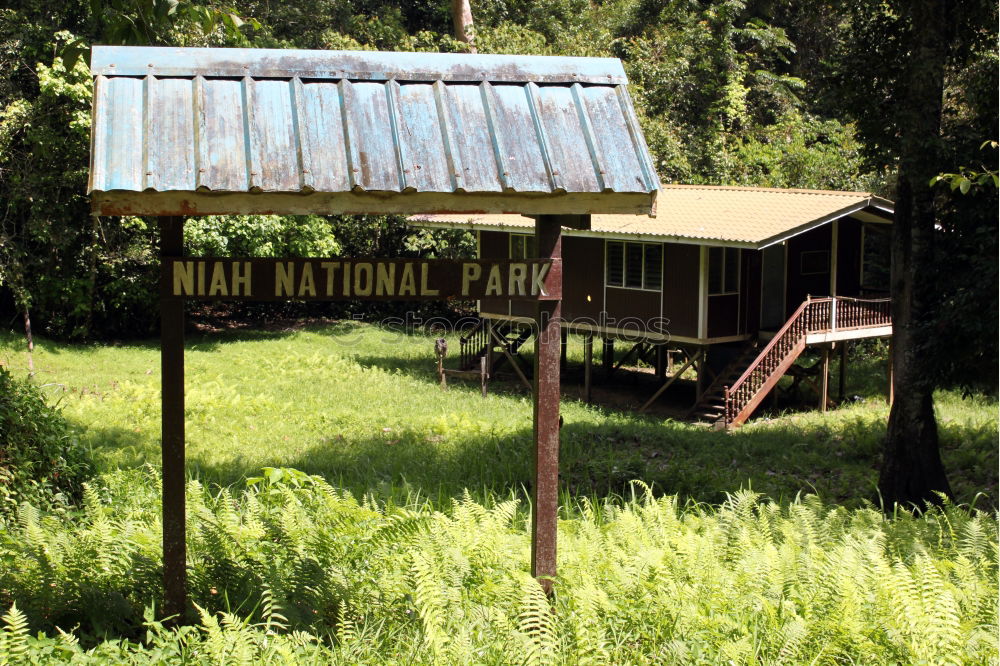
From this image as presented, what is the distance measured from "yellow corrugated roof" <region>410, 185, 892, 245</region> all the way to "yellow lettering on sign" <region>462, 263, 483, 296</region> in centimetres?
1434

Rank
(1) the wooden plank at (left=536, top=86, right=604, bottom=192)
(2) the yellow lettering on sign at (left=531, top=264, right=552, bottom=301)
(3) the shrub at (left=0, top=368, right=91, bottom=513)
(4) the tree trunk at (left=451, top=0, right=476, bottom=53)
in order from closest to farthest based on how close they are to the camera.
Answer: (1) the wooden plank at (left=536, top=86, right=604, bottom=192)
(2) the yellow lettering on sign at (left=531, top=264, right=552, bottom=301)
(3) the shrub at (left=0, top=368, right=91, bottom=513)
(4) the tree trunk at (left=451, top=0, right=476, bottom=53)

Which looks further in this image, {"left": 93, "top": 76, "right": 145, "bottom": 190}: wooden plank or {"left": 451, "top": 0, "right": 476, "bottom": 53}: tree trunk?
{"left": 451, "top": 0, "right": 476, "bottom": 53}: tree trunk

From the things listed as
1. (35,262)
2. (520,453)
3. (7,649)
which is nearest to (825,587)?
(7,649)

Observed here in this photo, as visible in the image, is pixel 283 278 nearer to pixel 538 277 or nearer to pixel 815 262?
pixel 538 277

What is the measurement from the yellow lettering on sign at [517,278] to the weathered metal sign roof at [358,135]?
358 millimetres

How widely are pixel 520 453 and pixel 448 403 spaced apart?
20.3ft

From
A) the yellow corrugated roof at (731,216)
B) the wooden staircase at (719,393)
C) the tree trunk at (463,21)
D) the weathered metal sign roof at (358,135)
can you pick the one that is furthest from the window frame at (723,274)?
the weathered metal sign roof at (358,135)

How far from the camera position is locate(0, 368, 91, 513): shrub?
299 inches

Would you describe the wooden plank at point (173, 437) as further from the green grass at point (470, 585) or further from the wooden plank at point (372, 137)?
the wooden plank at point (372, 137)

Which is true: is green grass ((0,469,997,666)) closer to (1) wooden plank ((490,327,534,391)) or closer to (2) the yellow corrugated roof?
(2) the yellow corrugated roof

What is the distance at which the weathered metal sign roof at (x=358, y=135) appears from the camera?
15.7ft

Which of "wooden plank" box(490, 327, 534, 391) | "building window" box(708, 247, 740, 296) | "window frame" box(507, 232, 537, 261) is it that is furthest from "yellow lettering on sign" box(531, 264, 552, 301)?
"window frame" box(507, 232, 537, 261)

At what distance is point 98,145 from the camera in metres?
4.71

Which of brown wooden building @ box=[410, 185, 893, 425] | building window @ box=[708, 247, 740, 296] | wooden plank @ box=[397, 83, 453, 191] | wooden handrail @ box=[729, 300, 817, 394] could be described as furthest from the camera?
building window @ box=[708, 247, 740, 296]
